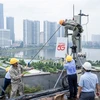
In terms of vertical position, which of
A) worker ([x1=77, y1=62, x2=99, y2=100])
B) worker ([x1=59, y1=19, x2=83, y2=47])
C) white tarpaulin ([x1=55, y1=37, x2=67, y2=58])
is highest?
worker ([x1=59, y1=19, x2=83, y2=47])

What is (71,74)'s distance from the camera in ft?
13.6

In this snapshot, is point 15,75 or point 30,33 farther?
point 30,33

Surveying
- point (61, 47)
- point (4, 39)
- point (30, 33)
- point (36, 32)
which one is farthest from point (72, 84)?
point (4, 39)

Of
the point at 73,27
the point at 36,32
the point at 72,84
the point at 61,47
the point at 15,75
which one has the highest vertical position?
the point at 36,32

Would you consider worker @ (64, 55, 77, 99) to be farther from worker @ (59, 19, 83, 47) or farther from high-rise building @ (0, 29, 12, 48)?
high-rise building @ (0, 29, 12, 48)

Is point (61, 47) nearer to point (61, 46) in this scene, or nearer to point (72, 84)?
point (61, 46)

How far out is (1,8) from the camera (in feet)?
343

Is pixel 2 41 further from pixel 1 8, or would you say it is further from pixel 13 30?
pixel 1 8

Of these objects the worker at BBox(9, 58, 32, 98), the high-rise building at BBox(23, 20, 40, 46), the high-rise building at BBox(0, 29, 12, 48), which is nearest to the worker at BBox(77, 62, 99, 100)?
the worker at BBox(9, 58, 32, 98)

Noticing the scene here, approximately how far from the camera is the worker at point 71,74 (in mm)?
4129

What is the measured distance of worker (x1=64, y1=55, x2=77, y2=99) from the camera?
4.13 meters

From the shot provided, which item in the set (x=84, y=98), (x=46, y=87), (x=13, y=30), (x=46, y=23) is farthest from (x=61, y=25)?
(x=13, y=30)

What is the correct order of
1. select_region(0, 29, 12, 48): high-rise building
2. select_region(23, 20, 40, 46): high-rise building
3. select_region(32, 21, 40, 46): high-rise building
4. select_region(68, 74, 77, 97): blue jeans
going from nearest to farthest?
select_region(68, 74, 77, 97): blue jeans → select_region(23, 20, 40, 46): high-rise building → select_region(32, 21, 40, 46): high-rise building → select_region(0, 29, 12, 48): high-rise building

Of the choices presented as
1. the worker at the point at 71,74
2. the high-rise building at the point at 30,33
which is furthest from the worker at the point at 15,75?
the high-rise building at the point at 30,33
